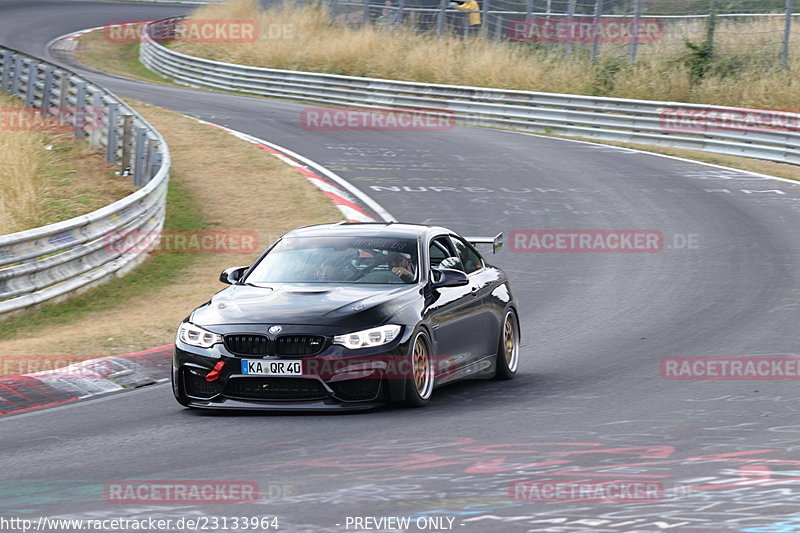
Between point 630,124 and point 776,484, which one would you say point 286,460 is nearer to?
point 776,484

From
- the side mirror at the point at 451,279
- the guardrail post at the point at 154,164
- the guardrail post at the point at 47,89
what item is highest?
the side mirror at the point at 451,279

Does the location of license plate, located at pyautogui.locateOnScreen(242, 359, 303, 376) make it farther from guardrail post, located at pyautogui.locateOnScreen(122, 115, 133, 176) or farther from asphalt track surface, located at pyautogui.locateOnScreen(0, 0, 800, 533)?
guardrail post, located at pyautogui.locateOnScreen(122, 115, 133, 176)

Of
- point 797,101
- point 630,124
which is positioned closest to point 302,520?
point 630,124

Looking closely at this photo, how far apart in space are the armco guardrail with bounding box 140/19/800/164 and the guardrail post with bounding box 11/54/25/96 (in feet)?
35.1

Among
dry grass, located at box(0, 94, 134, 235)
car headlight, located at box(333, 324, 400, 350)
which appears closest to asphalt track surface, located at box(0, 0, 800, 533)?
car headlight, located at box(333, 324, 400, 350)

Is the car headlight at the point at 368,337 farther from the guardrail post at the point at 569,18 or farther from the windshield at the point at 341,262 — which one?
the guardrail post at the point at 569,18

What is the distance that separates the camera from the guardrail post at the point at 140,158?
20.9 meters

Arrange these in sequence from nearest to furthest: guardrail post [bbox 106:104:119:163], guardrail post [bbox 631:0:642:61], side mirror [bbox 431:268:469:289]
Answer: side mirror [bbox 431:268:469:289], guardrail post [bbox 106:104:119:163], guardrail post [bbox 631:0:642:61]

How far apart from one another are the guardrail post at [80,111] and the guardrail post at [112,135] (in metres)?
1.91

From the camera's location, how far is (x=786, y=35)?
32.2 metres

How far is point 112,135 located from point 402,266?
1346 cm

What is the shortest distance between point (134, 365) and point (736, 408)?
529cm

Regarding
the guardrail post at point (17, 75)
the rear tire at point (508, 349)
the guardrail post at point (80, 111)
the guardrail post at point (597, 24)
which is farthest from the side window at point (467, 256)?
the guardrail post at point (597, 24)

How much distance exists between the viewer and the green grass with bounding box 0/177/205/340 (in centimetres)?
1435
